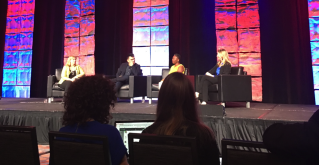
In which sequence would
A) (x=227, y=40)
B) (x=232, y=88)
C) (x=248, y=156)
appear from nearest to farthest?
(x=248, y=156)
(x=232, y=88)
(x=227, y=40)

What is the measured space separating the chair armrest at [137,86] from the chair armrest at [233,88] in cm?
170

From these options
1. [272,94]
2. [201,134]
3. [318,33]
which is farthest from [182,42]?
[201,134]

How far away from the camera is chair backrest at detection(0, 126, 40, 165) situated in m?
1.05

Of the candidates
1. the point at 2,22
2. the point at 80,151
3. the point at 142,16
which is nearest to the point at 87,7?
the point at 142,16

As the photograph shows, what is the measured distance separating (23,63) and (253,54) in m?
6.48

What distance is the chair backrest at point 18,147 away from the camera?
1.05m

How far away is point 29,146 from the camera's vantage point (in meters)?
1.06

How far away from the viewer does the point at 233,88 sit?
3598 millimetres

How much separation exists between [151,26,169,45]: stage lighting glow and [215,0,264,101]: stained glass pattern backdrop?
1.26 meters

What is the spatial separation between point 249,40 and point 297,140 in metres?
5.05

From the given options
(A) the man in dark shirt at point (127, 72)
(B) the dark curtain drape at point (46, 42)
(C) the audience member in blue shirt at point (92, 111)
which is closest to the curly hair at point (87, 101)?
(C) the audience member in blue shirt at point (92, 111)

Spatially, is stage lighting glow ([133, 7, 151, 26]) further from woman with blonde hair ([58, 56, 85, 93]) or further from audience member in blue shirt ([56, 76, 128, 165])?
audience member in blue shirt ([56, 76, 128, 165])

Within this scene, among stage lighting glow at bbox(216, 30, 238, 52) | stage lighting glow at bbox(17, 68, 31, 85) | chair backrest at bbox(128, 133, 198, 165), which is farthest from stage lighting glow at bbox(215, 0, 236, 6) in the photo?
stage lighting glow at bbox(17, 68, 31, 85)

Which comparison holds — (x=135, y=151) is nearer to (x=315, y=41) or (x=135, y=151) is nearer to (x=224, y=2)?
(x=315, y=41)
